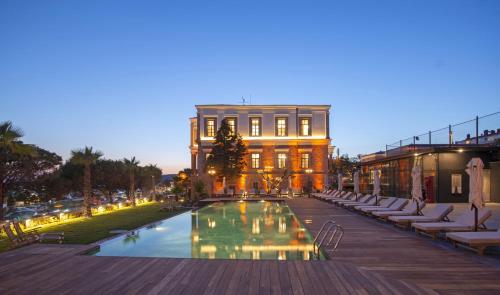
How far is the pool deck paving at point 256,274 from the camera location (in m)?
5.26

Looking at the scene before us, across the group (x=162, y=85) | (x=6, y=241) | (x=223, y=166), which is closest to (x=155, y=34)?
(x=223, y=166)

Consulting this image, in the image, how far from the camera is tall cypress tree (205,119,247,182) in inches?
1378

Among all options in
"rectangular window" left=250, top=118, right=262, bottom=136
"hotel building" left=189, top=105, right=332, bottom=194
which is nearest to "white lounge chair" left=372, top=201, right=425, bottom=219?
"hotel building" left=189, top=105, right=332, bottom=194

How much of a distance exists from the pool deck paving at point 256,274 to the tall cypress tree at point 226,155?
27.0 m

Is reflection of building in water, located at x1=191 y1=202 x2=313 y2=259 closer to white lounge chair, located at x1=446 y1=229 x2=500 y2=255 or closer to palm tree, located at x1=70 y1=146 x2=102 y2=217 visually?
white lounge chair, located at x1=446 y1=229 x2=500 y2=255

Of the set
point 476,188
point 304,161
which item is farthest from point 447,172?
point 304,161

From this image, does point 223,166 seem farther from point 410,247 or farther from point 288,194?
point 410,247

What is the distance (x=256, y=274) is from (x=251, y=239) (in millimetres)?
5075

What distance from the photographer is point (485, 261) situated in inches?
272

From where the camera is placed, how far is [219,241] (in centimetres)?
1071

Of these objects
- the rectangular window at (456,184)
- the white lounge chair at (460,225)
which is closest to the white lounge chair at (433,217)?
the white lounge chair at (460,225)

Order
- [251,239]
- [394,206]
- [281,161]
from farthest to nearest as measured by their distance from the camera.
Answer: [281,161]
[394,206]
[251,239]

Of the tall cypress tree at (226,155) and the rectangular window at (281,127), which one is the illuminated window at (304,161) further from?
the tall cypress tree at (226,155)

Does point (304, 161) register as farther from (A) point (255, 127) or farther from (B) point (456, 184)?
(B) point (456, 184)
